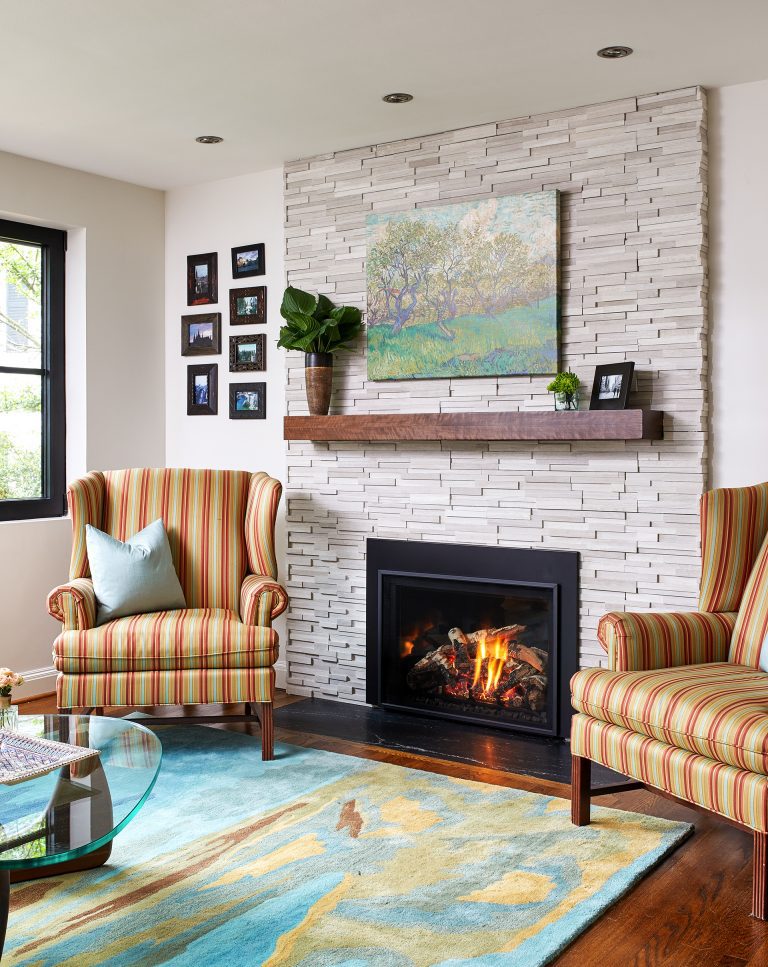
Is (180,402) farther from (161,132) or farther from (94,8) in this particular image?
(94,8)

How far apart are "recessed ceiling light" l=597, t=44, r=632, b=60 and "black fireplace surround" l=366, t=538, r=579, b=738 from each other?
5.82 feet

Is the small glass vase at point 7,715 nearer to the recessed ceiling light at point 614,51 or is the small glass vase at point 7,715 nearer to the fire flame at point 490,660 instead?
the fire flame at point 490,660

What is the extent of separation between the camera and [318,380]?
427 centimetres

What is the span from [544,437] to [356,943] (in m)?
2.01

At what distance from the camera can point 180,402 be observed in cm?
506

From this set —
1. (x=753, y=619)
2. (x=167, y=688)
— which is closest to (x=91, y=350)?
(x=167, y=688)

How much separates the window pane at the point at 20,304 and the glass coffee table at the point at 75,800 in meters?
2.38

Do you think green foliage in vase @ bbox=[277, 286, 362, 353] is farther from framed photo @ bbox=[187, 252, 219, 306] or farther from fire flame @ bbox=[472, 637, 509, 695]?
fire flame @ bbox=[472, 637, 509, 695]

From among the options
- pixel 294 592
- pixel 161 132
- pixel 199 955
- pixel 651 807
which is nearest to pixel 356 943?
pixel 199 955

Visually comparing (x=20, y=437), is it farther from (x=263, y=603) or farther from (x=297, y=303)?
(x=263, y=603)

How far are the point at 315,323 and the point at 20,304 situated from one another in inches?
57.4

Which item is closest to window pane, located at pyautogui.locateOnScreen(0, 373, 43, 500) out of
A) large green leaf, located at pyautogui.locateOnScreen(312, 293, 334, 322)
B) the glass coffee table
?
large green leaf, located at pyautogui.locateOnScreen(312, 293, 334, 322)

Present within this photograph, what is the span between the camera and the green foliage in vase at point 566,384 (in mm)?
3670

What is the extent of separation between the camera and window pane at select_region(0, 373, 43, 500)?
14.9 ft
